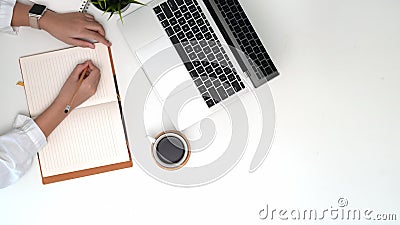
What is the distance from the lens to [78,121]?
966mm

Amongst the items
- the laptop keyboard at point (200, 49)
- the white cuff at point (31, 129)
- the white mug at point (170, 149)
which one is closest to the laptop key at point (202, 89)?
the laptop keyboard at point (200, 49)

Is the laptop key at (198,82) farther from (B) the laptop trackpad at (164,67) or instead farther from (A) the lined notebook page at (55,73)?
(A) the lined notebook page at (55,73)

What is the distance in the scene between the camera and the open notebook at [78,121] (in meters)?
0.96

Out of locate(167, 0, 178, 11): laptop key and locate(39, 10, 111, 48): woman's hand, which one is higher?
locate(39, 10, 111, 48): woman's hand

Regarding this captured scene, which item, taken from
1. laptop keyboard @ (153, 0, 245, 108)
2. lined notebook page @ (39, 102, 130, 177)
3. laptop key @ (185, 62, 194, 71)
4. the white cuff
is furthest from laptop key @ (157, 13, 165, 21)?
the white cuff

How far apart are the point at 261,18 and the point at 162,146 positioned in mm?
357

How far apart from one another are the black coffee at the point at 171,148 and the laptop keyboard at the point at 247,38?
0.73ft

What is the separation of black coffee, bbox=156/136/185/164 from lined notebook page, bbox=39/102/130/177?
79 millimetres

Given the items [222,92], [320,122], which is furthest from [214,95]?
[320,122]

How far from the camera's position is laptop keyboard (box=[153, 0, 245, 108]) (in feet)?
3.08

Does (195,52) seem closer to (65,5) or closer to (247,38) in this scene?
(247,38)

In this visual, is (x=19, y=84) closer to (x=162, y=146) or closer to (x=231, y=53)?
(x=162, y=146)

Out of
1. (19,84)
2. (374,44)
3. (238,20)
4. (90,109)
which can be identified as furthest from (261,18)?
(19,84)

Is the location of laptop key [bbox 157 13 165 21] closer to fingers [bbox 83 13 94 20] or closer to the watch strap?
fingers [bbox 83 13 94 20]
